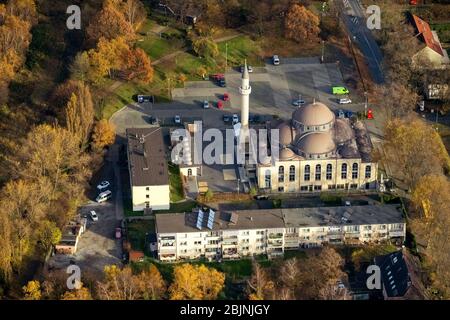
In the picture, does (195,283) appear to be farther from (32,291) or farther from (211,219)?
(32,291)

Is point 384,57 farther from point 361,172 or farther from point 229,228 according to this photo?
point 229,228

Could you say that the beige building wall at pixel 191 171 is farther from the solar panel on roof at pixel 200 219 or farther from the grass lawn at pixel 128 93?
Answer: the grass lawn at pixel 128 93

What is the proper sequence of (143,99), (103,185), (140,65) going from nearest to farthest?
(103,185) → (143,99) → (140,65)

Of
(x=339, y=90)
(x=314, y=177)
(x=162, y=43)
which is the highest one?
(x=162, y=43)

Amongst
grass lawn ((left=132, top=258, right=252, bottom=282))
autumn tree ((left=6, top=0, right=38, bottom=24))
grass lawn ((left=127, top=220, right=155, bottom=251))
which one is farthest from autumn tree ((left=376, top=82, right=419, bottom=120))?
autumn tree ((left=6, top=0, right=38, bottom=24))

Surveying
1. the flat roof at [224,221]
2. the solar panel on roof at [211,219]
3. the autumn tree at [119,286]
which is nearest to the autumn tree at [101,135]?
the flat roof at [224,221]

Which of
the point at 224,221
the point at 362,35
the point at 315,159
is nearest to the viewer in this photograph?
the point at 224,221

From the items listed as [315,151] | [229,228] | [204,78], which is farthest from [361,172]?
[204,78]

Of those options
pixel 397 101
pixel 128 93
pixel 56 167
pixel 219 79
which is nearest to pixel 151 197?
pixel 56 167
